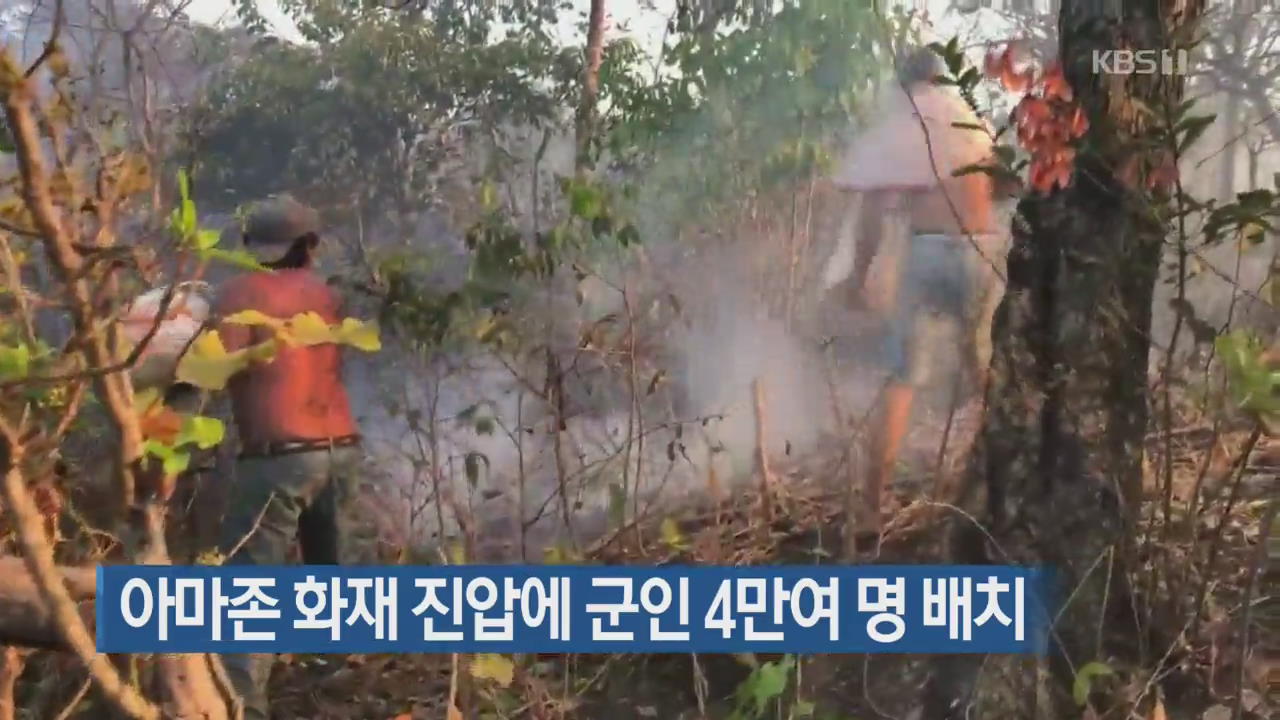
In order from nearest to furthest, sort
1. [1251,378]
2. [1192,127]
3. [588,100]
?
1. [1251,378]
2. [1192,127]
3. [588,100]

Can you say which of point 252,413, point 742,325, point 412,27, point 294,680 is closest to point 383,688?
point 294,680

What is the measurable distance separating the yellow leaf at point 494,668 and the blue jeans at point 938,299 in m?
0.64

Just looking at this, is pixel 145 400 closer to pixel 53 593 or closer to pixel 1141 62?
pixel 53 593

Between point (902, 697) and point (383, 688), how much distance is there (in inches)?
28.4

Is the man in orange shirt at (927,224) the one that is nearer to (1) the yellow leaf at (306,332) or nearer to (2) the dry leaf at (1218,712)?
(2) the dry leaf at (1218,712)

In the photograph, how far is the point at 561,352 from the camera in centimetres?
158

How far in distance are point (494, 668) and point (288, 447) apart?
0.41 metres

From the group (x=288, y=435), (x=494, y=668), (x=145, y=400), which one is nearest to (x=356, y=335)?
(x=145, y=400)

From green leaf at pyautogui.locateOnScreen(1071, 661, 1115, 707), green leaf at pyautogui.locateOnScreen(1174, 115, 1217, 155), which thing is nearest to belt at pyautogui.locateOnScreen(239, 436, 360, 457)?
green leaf at pyautogui.locateOnScreen(1071, 661, 1115, 707)

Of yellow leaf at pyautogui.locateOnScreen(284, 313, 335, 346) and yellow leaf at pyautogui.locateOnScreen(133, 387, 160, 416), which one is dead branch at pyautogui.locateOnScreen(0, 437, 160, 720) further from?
yellow leaf at pyautogui.locateOnScreen(284, 313, 335, 346)

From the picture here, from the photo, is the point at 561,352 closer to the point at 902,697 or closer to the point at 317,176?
the point at 317,176
